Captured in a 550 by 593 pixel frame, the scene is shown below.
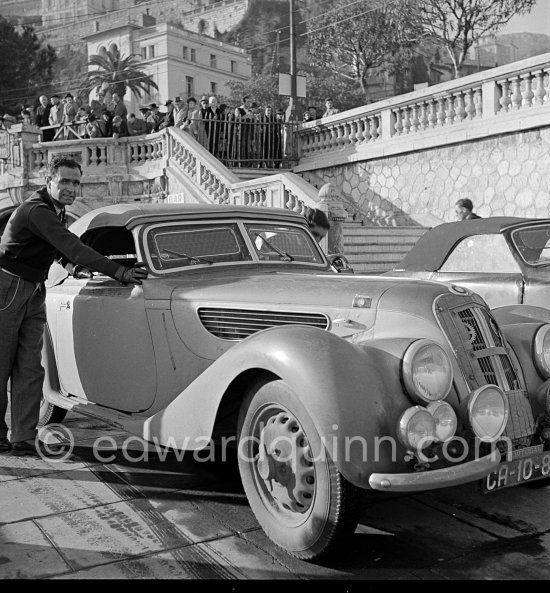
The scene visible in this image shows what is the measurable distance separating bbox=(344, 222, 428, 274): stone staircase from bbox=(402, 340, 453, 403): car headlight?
10.4 meters

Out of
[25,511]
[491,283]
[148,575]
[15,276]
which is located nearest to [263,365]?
[148,575]

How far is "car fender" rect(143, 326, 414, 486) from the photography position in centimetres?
302

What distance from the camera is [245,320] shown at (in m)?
3.99

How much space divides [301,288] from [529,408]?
134 centimetres

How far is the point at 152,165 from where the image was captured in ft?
63.3

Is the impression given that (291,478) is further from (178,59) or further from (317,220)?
(178,59)

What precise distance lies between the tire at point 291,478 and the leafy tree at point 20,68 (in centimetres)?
5264

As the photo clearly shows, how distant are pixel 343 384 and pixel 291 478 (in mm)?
579

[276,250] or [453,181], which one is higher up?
[453,181]

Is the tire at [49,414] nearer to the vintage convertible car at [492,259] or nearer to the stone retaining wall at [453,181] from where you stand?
the vintage convertible car at [492,259]

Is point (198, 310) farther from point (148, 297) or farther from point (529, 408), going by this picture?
A: point (529, 408)

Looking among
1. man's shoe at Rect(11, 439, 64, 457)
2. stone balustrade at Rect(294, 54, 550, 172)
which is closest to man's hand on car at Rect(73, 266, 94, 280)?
man's shoe at Rect(11, 439, 64, 457)

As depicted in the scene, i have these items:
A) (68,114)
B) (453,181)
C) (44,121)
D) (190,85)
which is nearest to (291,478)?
(453,181)

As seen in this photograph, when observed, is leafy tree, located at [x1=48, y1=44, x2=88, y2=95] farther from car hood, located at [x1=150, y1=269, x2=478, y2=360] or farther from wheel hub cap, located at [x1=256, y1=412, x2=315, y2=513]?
wheel hub cap, located at [x1=256, y1=412, x2=315, y2=513]
